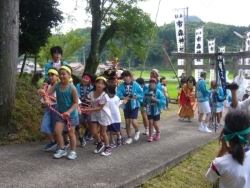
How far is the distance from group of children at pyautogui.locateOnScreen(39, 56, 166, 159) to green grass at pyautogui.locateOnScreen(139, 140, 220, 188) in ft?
3.73

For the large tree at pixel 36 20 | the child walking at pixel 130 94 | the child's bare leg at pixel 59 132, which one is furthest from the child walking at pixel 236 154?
the large tree at pixel 36 20

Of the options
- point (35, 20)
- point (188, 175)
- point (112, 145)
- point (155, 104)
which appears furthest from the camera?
point (35, 20)

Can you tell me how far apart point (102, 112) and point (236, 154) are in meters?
3.47

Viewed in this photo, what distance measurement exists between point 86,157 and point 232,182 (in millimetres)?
3153

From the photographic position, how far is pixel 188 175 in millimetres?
5332

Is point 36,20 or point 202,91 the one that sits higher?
point 36,20

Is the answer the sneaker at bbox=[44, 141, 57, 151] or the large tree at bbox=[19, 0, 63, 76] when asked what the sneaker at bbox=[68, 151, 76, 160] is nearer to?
the sneaker at bbox=[44, 141, 57, 151]

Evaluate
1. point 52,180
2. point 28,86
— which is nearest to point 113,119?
point 52,180

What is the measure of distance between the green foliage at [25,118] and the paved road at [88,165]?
32cm

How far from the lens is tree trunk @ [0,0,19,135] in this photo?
582 cm

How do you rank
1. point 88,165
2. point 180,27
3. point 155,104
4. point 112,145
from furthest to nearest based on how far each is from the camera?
1. point 180,27
2. point 155,104
3. point 112,145
4. point 88,165

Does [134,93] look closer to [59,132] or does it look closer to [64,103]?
[64,103]

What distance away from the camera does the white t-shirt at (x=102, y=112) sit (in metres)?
5.67

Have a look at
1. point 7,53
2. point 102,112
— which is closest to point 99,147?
point 102,112
